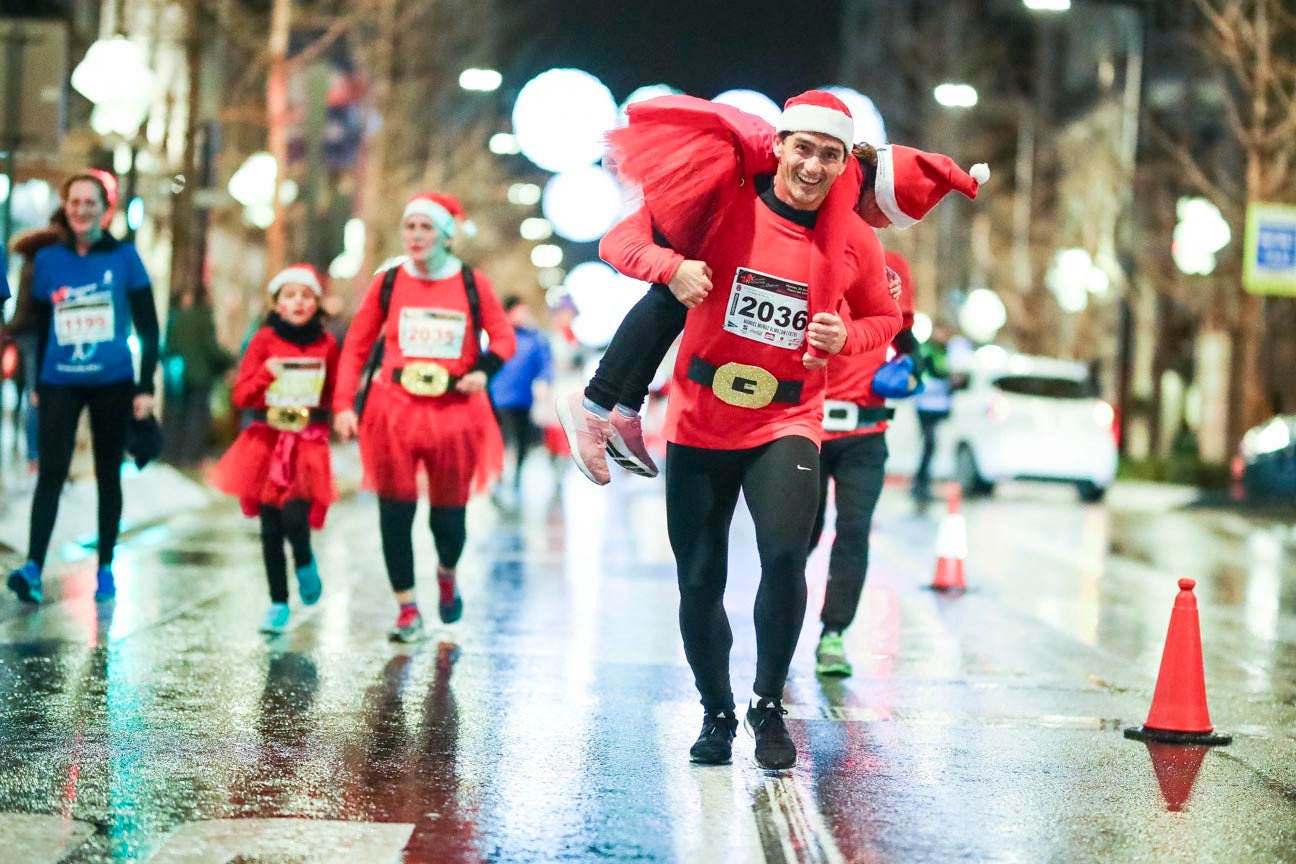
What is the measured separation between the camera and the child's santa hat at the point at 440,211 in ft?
30.9

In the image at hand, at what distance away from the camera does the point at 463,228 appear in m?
9.93

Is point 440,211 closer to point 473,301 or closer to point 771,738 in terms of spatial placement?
point 473,301

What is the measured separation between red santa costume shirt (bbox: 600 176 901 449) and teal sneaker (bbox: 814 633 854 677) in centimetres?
238

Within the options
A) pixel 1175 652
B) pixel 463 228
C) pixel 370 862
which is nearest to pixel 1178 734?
pixel 1175 652

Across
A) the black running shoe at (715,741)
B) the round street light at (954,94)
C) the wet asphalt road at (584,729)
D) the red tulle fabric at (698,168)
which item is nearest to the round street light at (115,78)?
the wet asphalt road at (584,729)

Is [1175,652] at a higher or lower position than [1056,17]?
lower

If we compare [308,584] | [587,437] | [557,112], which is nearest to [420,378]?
[308,584]

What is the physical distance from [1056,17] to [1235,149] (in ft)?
69.3

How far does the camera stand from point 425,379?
9.38 meters

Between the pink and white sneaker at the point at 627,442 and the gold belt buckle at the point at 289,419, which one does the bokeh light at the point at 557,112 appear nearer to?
the gold belt buckle at the point at 289,419

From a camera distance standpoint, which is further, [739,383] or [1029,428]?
[1029,428]

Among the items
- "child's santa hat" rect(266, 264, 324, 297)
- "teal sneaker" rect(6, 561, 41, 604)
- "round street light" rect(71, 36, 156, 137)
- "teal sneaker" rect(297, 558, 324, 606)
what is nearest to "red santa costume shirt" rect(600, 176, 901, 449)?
"child's santa hat" rect(266, 264, 324, 297)

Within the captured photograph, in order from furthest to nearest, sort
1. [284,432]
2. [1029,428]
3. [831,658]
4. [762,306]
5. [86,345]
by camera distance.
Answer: [1029,428] < [86,345] < [284,432] < [831,658] < [762,306]

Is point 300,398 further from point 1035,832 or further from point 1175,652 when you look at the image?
point 1035,832
